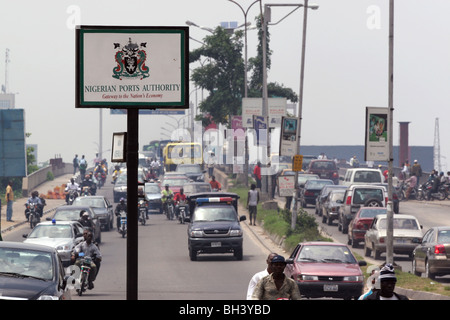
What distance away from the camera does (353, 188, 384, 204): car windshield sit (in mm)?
42469

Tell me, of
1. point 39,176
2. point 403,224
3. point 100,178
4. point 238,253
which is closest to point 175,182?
point 100,178

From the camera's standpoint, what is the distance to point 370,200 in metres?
42.2

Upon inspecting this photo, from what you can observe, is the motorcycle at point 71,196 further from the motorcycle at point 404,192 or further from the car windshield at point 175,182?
the motorcycle at point 404,192

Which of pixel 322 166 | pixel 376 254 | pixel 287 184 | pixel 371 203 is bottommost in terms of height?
pixel 376 254

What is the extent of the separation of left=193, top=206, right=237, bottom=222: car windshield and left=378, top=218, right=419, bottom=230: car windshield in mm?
4496

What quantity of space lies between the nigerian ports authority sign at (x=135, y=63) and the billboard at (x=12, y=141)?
41111 mm

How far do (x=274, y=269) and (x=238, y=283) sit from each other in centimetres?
1508

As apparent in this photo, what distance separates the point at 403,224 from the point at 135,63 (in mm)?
21558

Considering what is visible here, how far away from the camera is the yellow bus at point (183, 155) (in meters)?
83.2

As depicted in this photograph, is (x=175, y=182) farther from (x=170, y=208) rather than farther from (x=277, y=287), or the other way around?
(x=277, y=287)

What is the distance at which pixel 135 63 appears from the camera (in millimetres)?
13844

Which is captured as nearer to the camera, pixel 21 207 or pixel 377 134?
pixel 377 134
